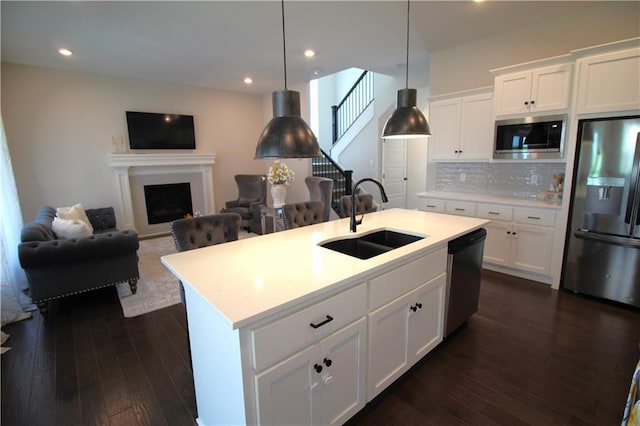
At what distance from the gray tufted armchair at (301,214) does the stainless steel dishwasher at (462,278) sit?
135 centimetres

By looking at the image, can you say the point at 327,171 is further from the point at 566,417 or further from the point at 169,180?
the point at 566,417

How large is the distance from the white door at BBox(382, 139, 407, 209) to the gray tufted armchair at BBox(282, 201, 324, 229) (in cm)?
396

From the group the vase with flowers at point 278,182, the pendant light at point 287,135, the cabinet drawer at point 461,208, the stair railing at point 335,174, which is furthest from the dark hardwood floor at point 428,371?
the stair railing at point 335,174

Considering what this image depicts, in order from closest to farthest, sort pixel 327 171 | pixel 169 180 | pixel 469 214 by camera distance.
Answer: pixel 469 214
pixel 169 180
pixel 327 171

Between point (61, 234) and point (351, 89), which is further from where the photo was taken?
point (351, 89)

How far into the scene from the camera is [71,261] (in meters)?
2.90

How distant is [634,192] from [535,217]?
2.70ft

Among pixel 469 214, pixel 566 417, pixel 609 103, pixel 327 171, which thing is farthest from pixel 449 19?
pixel 327 171

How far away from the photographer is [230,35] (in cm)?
359

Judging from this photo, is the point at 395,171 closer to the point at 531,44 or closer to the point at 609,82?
the point at 531,44

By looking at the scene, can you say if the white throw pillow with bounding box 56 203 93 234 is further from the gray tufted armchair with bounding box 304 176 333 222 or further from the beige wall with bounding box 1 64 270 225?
the gray tufted armchair with bounding box 304 176 333 222

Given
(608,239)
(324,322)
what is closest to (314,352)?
(324,322)

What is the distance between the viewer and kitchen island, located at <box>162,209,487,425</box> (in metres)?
1.20

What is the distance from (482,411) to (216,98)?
21.9 ft
